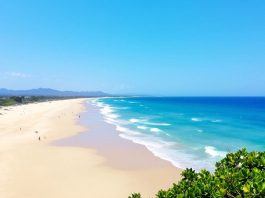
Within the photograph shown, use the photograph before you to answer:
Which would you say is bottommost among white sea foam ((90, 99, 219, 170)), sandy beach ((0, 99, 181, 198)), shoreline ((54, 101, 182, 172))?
sandy beach ((0, 99, 181, 198))

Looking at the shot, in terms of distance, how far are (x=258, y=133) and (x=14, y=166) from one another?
32042mm

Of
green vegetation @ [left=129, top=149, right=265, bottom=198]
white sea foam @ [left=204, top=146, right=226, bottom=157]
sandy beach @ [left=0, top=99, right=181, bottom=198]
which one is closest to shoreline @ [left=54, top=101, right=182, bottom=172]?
sandy beach @ [left=0, top=99, right=181, bottom=198]

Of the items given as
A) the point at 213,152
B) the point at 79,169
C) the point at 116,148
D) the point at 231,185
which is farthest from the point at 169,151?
the point at 231,185

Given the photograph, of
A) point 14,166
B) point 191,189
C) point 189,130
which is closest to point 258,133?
point 189,130

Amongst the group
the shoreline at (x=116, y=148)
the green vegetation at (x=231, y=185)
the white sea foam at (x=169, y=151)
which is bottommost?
the shoreline at (x=116, y=148)

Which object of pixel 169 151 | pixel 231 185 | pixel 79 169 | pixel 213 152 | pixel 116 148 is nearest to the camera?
pixel 231 185

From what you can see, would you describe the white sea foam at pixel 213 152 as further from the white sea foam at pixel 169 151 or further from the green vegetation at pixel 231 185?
the green vegetation at pixel 231 185

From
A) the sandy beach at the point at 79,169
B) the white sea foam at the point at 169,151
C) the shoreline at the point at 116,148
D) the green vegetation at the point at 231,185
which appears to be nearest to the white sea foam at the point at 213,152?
the white sea foam at the point at 169,151

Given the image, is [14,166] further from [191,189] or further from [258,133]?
[258,133]

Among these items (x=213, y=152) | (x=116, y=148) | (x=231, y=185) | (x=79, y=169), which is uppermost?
(x=231, y=185)

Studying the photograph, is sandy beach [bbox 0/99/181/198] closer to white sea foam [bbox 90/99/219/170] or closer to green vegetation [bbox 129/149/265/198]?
white sea foam [bbox 90/99/219/170]

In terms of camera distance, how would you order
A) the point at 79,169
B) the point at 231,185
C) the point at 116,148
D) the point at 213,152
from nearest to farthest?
the point at 231,185 → the point at 79,169 → the point at 213,152 → the point at 116,148

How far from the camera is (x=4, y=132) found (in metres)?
41.2

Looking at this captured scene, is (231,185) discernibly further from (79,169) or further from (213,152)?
(213,152)
